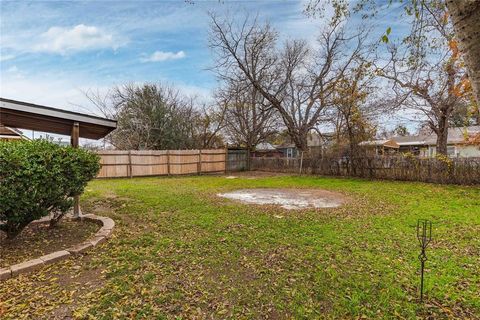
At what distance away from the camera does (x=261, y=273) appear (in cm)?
285

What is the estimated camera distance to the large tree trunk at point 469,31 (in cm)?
102

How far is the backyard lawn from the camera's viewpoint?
2219mm

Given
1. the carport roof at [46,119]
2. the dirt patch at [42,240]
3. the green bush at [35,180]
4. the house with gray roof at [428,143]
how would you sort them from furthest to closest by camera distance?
the house with gray roof at [428,143]
the carport roof at [46,119]
the dirt patch at [42,240]
the green bush at [35,180]

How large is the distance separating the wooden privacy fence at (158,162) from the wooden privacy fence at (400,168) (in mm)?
4808

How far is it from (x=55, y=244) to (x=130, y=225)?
1.17 m

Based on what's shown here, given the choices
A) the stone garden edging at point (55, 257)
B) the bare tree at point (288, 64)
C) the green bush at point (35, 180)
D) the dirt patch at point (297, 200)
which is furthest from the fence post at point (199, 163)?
the green bush at point (35, 180)

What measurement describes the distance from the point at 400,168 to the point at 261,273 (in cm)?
993

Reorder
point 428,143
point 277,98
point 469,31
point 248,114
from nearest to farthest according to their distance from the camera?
point 469,31
point 277,98
point 248,114
point 428,143

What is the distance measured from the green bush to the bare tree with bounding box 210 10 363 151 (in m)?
12.6

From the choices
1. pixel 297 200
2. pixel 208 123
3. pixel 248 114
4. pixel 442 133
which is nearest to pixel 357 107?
pixel 442 133

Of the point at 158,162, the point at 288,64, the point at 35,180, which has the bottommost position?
the point at 158,162

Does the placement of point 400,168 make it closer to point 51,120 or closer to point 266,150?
point 51,120

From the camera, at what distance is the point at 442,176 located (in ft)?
31.5

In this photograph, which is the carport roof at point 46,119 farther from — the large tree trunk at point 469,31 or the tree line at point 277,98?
the tree line at point 277,98
